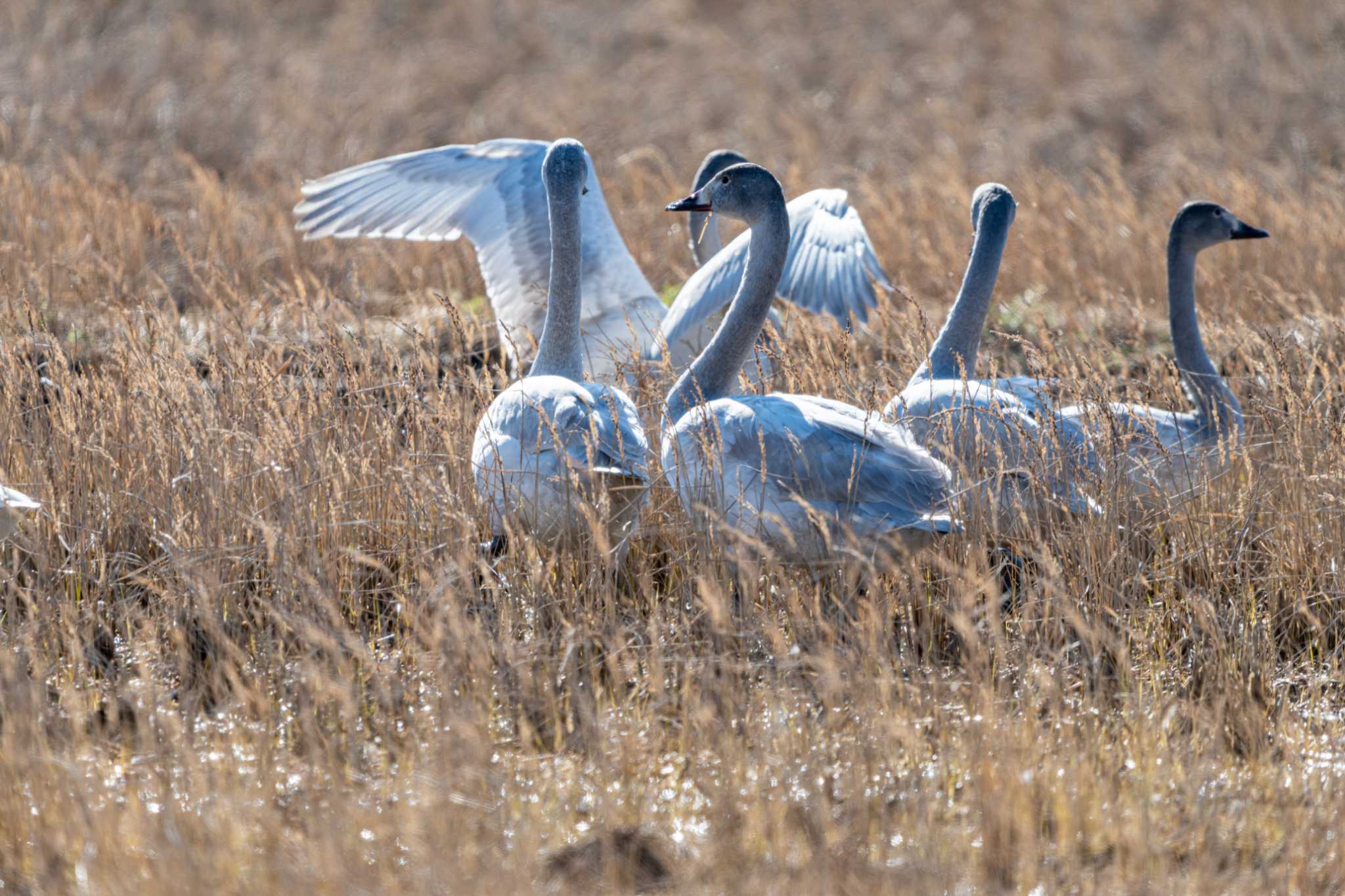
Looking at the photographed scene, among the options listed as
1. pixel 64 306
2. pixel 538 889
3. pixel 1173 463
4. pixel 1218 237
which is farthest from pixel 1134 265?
pixel 538 889

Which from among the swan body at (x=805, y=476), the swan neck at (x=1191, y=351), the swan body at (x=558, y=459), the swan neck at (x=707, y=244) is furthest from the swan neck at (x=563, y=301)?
the swan neck at (x=1191, y=351)

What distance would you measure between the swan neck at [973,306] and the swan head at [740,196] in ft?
3.28

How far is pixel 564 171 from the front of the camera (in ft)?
16.9

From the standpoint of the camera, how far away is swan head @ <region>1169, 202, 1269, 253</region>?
6.08 m

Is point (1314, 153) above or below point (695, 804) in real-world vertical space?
above

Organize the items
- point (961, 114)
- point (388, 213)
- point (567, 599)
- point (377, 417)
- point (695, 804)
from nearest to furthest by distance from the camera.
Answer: point (695, 804) < point (567, 599) < point (377, 417) < point (388, 213) < point (961, 114)

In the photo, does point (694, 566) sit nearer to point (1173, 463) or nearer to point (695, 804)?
point (695, 804)

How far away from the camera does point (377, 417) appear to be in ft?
16.2

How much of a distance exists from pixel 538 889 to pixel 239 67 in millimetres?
14842

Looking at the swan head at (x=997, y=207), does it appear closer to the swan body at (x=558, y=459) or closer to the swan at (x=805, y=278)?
the swan at (x=805, y=278)

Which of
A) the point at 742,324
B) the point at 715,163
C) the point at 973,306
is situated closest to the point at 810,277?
the point at 973,306

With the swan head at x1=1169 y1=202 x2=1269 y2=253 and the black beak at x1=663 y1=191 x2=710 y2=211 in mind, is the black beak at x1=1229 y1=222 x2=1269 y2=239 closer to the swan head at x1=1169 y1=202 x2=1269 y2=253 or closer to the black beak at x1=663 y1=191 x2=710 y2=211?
the swan head at x1=1169 y1=202 x2=1269 y2=253

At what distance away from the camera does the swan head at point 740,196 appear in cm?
469

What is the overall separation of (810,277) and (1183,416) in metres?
1.53
